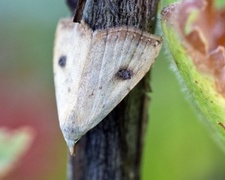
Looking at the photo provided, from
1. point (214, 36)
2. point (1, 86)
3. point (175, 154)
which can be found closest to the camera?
point (214, 36)

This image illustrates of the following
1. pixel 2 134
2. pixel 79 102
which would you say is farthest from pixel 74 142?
pixel 2 134

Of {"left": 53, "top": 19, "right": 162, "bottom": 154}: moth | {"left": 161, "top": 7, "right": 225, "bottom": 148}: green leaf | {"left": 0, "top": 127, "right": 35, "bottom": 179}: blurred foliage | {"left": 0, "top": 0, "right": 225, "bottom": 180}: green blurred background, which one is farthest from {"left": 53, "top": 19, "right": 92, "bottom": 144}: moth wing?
{"left": 0, "top": 0, "right": 225, "bottom": 180}: green blurred background

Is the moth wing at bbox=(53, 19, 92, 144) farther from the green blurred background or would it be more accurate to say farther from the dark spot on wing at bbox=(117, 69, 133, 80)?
the green blurred background

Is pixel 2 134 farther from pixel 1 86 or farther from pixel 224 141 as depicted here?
pixel 1 86

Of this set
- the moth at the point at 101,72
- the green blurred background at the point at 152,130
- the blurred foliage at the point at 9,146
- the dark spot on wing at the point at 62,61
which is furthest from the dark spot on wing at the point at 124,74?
the green blurred background at the point at 152,130

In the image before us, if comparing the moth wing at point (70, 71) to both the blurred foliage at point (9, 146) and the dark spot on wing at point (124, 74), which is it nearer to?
the dark spot on wing at point (124, 74)

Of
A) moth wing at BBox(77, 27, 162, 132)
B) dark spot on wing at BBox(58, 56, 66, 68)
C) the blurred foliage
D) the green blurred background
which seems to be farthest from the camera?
the green blurred background

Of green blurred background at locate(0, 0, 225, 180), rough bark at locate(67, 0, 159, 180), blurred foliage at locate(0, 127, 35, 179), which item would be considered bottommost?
green blurred background at locate(0, 0, 225, 180)
